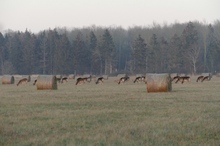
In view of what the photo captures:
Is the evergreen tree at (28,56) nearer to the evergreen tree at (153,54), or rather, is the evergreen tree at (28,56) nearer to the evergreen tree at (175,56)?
the evergreen tree at (153,54)

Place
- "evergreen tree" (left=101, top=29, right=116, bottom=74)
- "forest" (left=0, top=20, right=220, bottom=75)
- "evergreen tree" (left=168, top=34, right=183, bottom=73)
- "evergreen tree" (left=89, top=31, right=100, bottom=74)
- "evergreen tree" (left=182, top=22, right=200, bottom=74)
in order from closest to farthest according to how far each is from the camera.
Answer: "evergreen tree" (left=168, top=34, right=183, bottom=73) → "evergreen tree" (left=182, top=22, right=200, bottom=74) → "forest" (left=0, top=20, right=220, bottom=75) → "evergreen tree" (left=101, top=29, right=116, bottom=74) → "evergreen tree" (left=89, top=31, right=100, bottom=74)

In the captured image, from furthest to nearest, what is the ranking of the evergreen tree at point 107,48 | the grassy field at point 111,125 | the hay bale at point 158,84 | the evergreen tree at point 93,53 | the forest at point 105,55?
the evergreen tree at point 93,53 → the evergreen tree at point 107,48 → the forest at point 105,55 → the hay bale at point 158,84 → the grassy field at point 111,125

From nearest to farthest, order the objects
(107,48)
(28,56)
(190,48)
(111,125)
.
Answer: (111,125)
(190,48)
(107,48)
(28,56)

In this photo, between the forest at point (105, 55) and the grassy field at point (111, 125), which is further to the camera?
the forest at point (105, 55)

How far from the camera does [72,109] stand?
48.3 ft

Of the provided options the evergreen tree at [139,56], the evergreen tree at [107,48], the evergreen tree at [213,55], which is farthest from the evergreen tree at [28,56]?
the evergreen tree at [213,55]

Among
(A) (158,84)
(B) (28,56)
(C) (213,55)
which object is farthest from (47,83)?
(B) (28,56)

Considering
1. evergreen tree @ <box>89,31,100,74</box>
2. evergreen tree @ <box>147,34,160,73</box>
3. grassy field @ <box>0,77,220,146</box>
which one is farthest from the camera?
evergreen tree @ <box>89,31,100,74</box>

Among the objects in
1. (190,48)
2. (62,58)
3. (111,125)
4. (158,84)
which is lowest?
(111,125)

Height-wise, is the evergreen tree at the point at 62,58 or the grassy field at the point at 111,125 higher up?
the evergreen tree at the point at 62,58

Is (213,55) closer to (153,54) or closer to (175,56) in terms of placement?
(175,56)

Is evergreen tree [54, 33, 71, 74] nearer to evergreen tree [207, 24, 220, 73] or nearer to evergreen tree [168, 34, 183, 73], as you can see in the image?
evergreen tree [168, 34, 183, 73]

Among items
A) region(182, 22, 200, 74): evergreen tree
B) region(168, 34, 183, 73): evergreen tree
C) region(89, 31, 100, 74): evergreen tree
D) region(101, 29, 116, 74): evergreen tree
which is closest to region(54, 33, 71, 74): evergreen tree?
region(89, 31, 100, 74): evergreen tree

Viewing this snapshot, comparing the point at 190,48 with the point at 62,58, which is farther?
the point at 62,58
